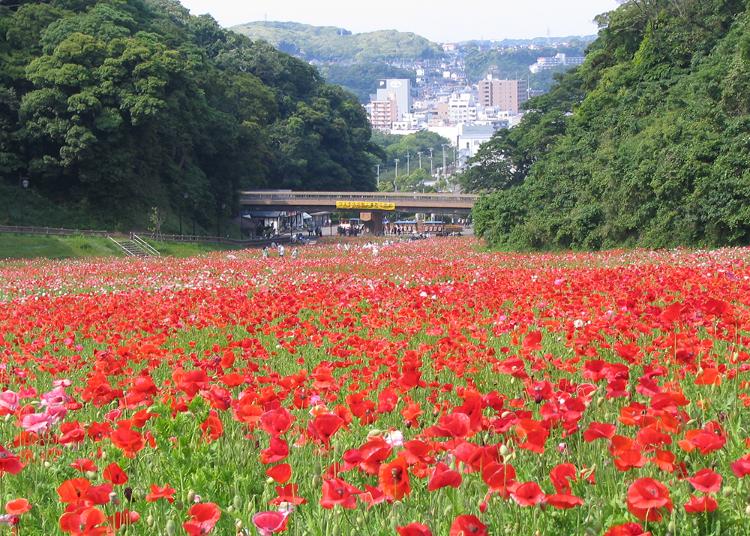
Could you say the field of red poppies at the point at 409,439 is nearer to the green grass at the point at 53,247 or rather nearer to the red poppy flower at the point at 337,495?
the red poppy flower at the point at 337,495

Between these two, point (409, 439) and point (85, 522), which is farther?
point (409, 439)

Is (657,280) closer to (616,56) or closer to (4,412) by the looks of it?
(4,412)

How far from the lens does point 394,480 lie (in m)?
3.00

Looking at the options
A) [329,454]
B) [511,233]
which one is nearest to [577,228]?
[511,233]

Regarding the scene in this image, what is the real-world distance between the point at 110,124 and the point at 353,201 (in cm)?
2731

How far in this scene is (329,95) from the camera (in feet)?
365

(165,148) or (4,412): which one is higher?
(165,148)

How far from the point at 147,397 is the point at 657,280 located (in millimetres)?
7031

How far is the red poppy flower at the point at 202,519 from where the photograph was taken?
2799mm

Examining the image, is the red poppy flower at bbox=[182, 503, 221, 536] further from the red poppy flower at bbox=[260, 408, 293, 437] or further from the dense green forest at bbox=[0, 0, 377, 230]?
the dense green forest at bbox=[0, 0, 377, 230]

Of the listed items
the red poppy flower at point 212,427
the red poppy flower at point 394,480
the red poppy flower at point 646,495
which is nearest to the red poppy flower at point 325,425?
the red poppy flower at point 394,480

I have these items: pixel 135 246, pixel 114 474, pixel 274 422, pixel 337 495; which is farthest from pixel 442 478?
pixel 135 246

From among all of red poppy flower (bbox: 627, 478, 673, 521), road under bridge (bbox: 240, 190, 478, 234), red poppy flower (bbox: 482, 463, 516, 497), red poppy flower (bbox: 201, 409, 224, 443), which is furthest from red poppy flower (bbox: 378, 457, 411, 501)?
road under bridge (bbox: 240, 190, 478, 234)

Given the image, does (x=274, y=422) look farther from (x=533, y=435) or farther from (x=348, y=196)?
(x=348, y=196)
